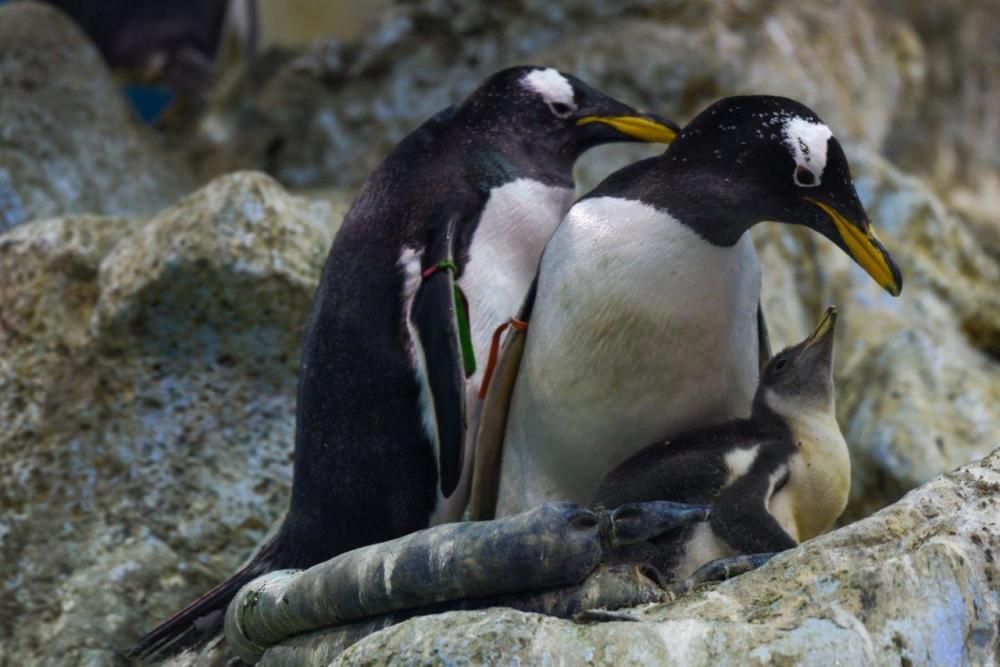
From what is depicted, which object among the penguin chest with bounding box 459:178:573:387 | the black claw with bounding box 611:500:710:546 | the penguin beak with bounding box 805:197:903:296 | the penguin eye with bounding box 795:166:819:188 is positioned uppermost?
the penguin eye with bounding box 795:166:819:188

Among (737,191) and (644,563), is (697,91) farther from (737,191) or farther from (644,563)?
(644,563)

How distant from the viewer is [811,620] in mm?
1753

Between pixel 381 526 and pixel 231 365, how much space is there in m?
1.01

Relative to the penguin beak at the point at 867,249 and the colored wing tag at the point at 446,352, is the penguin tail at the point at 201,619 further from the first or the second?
the penguin beak at the point at 867,249

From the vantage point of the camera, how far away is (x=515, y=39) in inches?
205

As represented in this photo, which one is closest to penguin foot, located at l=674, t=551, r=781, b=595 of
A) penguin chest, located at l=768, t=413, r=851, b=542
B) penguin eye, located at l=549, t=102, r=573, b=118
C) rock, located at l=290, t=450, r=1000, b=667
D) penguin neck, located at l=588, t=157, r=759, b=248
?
rock, located at l=290, t=450, r=1000, b=667

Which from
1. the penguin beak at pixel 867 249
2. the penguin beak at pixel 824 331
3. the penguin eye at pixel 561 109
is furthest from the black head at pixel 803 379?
the penguin eye at pixel 561 109

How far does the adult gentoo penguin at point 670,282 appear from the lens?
7.27 ft

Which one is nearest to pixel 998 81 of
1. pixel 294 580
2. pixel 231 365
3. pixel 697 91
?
pixel 697 91

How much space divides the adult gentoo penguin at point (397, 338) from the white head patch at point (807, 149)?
18.8 inches

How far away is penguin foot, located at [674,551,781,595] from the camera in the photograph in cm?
190

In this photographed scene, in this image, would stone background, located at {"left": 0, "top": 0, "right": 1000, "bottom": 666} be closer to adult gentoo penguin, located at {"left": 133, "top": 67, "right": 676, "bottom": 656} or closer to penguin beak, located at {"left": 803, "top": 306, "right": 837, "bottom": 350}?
penguin beak, located at {"left": 803, "top": 306, "right": 837, "bottom": 350}

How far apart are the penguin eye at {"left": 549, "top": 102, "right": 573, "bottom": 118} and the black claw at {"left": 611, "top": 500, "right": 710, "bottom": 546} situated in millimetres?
1024

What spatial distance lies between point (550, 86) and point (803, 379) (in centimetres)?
79
